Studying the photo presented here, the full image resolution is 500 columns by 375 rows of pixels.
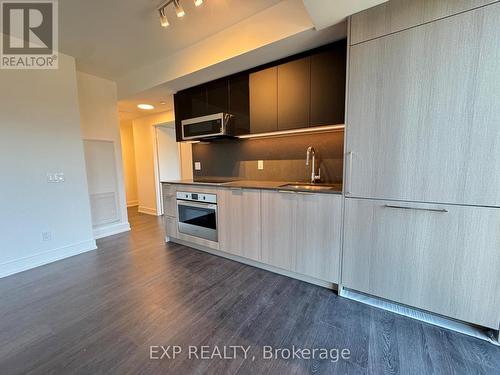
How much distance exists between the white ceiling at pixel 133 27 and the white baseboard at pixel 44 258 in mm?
2523

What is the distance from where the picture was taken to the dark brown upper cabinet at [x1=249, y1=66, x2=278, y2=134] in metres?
2.37

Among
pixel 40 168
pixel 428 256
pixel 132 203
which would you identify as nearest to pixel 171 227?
pixel 40 168

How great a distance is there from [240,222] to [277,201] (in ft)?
1.79

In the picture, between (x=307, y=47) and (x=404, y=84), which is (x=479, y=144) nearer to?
A: (x=404, y=84)

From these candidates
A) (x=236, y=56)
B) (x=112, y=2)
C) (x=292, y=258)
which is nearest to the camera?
(x=112, y=2)

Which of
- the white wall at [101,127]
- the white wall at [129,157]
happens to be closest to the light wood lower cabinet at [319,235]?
the white wall at [101,127]

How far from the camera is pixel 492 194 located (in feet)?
4.26

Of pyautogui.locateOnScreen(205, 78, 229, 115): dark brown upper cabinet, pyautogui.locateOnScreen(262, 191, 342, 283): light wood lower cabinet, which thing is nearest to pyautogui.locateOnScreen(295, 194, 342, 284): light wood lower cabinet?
pyautogui.locateOnScreen(262, 191, 342, 283): light wood lower cabinet

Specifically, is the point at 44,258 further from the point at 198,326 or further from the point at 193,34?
the point at 193,34

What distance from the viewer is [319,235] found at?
193cm

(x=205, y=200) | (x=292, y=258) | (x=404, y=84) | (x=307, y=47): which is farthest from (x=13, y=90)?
(x=404, y=84)

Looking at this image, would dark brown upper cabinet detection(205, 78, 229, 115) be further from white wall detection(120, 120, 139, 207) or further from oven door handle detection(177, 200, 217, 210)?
white wall detection(120, 120, 139, 207)

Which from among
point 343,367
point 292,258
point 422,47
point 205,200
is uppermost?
point 422,47

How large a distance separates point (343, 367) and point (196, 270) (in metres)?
1.63
